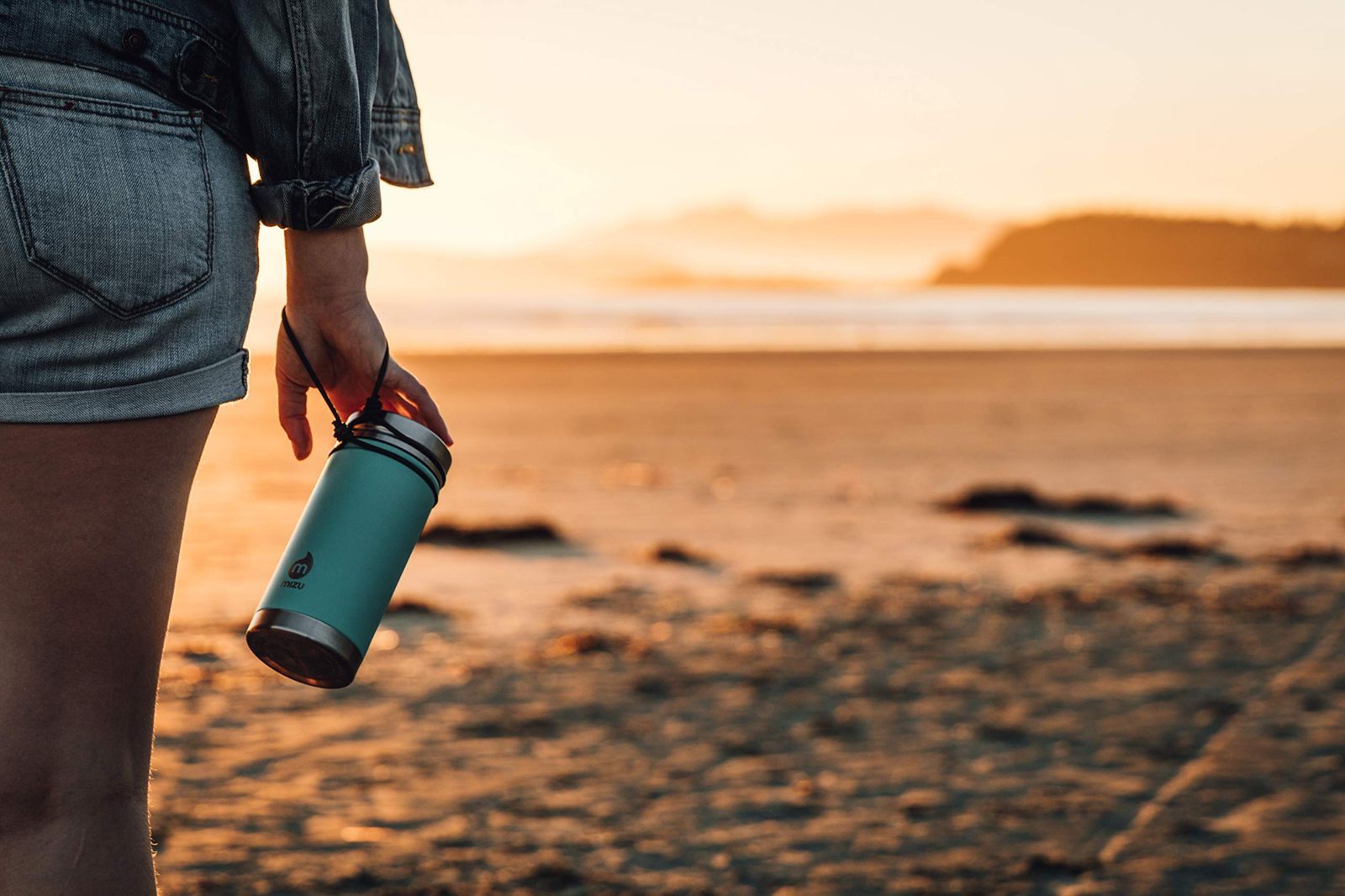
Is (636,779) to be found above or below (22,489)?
below

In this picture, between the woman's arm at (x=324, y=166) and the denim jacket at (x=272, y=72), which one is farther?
the woman's arm at (x=324, y=166)

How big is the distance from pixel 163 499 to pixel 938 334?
30942 mm

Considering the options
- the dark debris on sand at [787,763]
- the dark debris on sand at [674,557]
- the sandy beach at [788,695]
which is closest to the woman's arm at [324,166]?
the sandy beach at [788,695]

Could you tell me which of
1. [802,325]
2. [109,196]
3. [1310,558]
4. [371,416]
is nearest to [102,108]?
[109,196]

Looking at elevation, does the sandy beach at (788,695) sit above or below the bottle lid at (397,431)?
below

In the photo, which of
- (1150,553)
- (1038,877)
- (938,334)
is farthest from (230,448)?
(938,334)

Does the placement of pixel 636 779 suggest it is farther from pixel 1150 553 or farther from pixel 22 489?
pixel 1150 553

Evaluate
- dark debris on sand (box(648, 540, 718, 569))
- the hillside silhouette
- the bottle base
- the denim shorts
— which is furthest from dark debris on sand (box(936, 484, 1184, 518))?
the hillside silhouette

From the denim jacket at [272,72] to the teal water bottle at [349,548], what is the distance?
19 centimetres

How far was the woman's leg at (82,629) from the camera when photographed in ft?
4.04

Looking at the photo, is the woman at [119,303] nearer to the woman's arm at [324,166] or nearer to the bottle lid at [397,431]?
the woman's arm at [324,166]

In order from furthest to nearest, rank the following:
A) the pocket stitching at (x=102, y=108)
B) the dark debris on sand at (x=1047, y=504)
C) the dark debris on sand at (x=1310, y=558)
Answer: the dark debris on sand at (x=1047, y=504) < the dark debris on sand at (x=1310, y=558) < the pocket stitching at (x=102, y=108)

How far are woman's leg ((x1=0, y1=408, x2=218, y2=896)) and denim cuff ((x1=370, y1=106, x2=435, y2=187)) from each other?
46 centimetres

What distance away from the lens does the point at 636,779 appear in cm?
358
